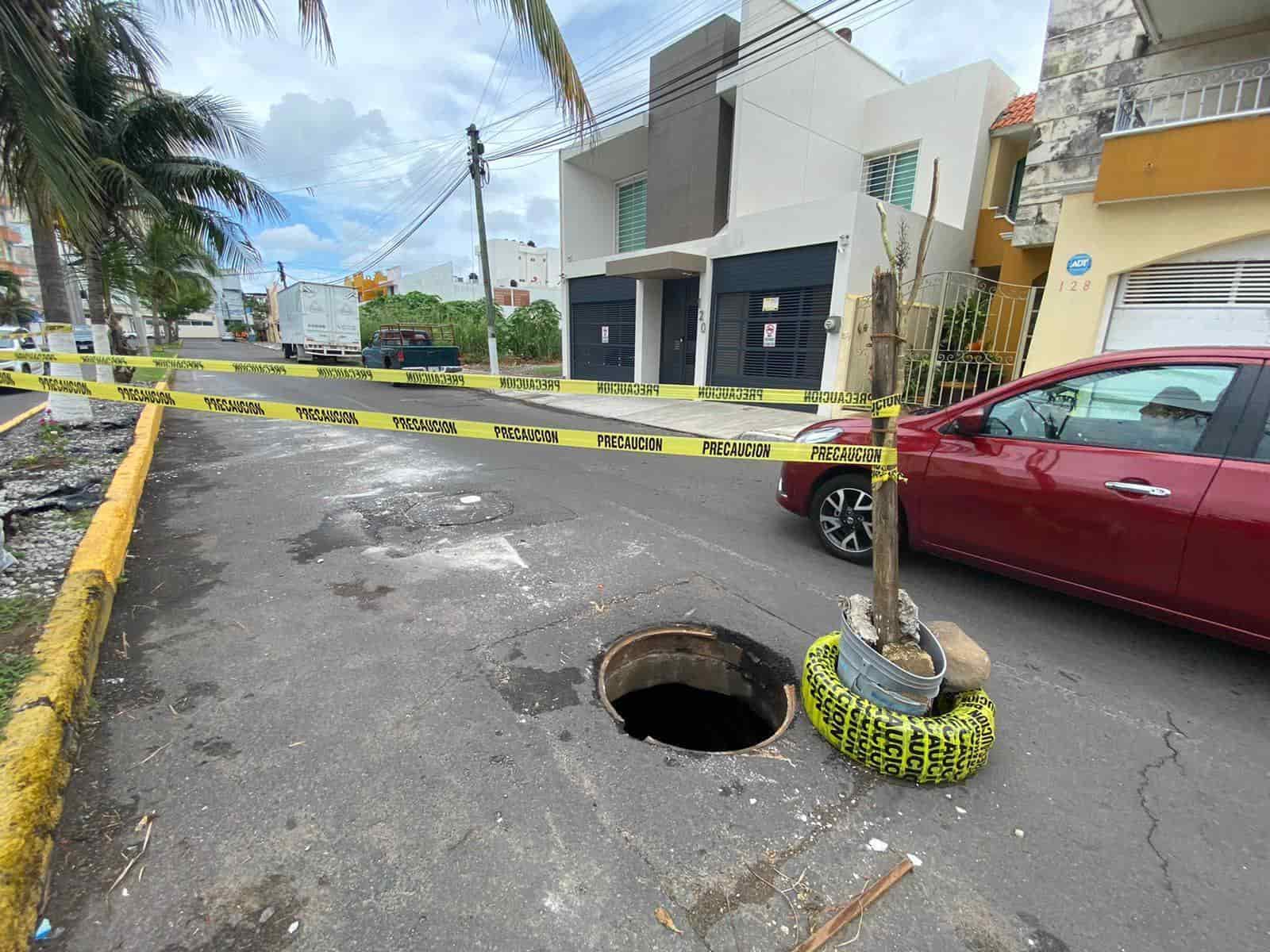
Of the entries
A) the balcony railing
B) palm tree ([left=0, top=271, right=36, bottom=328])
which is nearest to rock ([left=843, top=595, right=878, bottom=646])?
the balcony railing

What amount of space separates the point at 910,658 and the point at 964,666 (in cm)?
25

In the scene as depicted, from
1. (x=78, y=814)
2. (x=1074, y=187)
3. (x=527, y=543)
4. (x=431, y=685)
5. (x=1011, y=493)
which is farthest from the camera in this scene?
(x=1074, y=187)

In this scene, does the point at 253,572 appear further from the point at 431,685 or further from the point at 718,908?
the point at 718,908

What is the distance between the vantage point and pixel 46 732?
82.4 inches

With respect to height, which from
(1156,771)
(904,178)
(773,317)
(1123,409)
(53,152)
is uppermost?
(904,178)

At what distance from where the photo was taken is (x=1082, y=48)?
964 cm

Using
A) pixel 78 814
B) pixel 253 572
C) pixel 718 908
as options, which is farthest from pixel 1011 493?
pixel 253 572

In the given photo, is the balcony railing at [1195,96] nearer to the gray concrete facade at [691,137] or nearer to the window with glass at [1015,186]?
the window with glass at [1015,186]

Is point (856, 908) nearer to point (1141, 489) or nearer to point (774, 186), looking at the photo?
point (1141, 489)

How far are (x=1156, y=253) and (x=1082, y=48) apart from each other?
15.1 feet

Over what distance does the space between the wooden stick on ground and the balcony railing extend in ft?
32.1

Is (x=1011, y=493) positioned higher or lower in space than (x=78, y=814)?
higher

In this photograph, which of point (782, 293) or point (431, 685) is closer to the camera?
point (431, 685)

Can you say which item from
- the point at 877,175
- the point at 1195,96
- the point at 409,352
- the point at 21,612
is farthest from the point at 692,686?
the point at 409,352
